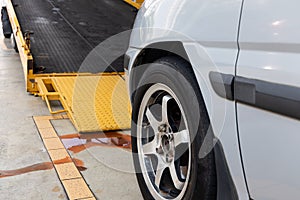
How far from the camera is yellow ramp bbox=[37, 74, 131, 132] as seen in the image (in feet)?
11.6

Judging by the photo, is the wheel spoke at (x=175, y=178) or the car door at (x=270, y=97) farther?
the wheel spoke at (x=175, y=178)

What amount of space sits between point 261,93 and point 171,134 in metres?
0.77

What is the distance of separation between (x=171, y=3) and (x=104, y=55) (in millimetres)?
3744

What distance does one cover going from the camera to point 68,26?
6.53 metres

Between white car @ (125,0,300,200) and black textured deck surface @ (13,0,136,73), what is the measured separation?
3031mm

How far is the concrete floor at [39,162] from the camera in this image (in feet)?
8.14

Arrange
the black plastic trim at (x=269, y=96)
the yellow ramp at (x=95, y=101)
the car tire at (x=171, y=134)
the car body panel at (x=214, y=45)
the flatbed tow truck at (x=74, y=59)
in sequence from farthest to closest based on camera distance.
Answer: the flatbed tow truck at (x=74, y=59) → the yellow ramp at (x=95, y=101) → the car tire at (x=171, y=134) → the car body panel at (x=214, y=45) → the black plastic trim at (x=269, y=96)

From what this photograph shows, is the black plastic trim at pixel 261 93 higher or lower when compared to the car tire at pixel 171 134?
higher

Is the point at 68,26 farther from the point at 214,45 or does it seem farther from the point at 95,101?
the point at 214,45

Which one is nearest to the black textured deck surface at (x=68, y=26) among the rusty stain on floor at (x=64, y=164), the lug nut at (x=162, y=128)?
Answer: the rusty stain on floor at (x=64, y=164)

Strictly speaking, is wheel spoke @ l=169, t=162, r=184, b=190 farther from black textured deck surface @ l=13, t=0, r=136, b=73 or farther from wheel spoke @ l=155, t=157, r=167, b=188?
black textured deck surface @ l=13, t=0, r=136, b=73

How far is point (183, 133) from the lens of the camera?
71.6 inches

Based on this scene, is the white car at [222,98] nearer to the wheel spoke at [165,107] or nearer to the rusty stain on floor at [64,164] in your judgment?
the wheel spoke at [165,107]

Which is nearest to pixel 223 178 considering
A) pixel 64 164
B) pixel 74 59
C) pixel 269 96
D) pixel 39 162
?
pixel 269 96
